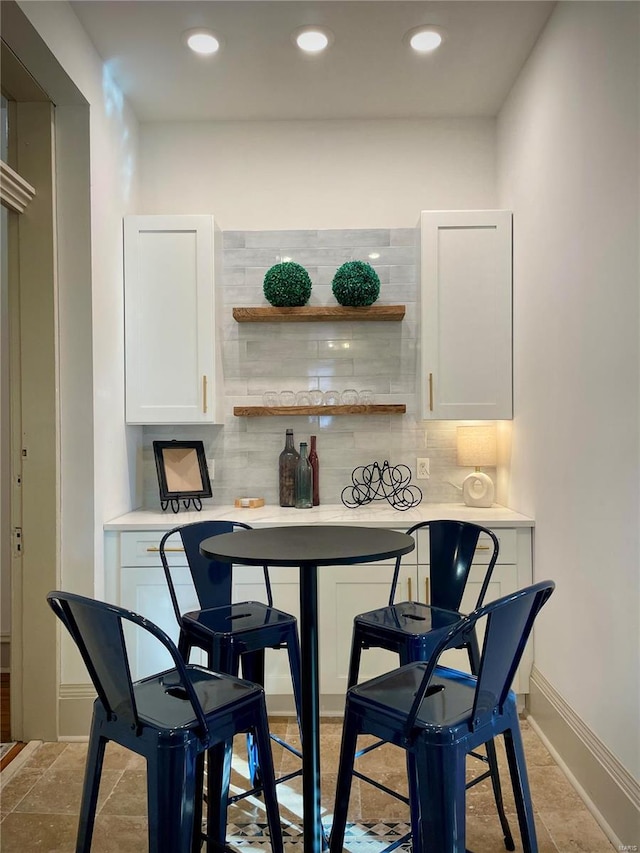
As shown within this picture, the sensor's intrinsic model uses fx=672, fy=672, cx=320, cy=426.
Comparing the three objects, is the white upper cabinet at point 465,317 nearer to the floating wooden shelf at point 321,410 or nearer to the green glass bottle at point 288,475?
the floating wooden shelf at point 321,410

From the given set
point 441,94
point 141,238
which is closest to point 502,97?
point 441,94

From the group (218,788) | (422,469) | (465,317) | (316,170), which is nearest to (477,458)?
(422,469)

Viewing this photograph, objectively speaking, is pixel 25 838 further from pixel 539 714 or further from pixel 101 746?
pixel 539 714

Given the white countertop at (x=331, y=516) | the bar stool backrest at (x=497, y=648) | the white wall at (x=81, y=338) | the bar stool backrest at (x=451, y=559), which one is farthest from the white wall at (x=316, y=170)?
the bar stool backrest at (x=497, y=648)

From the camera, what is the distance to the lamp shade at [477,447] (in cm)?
353

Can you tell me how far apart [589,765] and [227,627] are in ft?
4.46

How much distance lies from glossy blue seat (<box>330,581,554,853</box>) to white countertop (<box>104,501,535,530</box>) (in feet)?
4.42

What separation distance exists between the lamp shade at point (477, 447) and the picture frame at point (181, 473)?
137 centimetres

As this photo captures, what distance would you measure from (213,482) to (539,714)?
1994 mm

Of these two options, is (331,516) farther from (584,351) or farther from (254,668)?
(584,351)

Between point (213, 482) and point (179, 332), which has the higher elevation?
point (179, 332)

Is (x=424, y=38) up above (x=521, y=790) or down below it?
above

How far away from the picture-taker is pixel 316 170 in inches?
148

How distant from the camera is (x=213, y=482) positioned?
3.75 m
